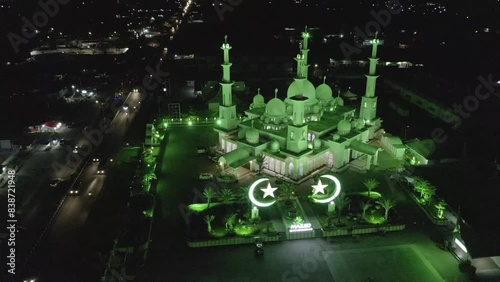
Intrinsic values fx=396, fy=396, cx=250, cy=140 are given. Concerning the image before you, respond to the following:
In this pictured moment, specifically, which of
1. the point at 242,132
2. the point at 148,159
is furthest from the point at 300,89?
the point at 148,159

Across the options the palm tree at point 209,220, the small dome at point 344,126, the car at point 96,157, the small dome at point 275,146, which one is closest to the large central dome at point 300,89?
the small dome at point 344,126

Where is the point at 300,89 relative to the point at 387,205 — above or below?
above

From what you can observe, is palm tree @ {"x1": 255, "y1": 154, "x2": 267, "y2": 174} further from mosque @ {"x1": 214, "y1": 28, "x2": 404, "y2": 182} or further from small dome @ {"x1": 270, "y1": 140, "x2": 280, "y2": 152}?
small dome @ {"x1": 270, "y1": 140, "x2": 280, "y2": 152}

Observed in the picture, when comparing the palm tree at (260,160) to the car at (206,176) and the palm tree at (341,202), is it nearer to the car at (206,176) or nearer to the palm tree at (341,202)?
the car at (206,176)

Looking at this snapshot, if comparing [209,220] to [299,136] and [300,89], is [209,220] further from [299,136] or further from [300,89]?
[300,89]

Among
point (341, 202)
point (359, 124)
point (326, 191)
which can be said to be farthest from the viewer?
point (359, 124)

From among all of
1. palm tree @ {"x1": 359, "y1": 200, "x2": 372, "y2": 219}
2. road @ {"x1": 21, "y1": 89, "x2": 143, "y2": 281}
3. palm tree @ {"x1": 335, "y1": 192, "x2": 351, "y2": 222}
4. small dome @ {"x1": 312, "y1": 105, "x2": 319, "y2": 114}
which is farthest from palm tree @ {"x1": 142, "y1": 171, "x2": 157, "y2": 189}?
palm tree @ {"x1": 359, "y1": 200, "x2": 372, "y2": 219}

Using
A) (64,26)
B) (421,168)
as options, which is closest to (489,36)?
(421,168)
